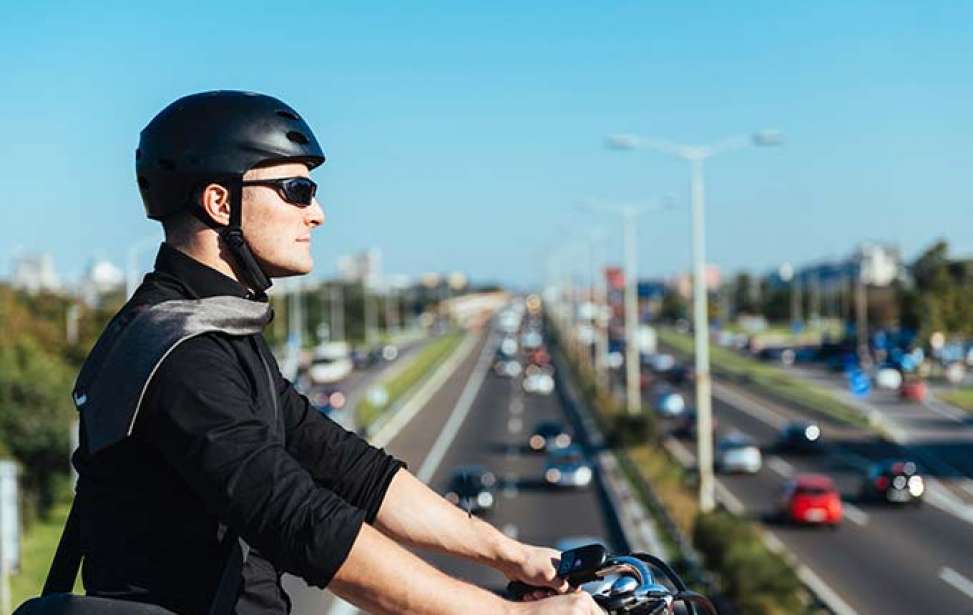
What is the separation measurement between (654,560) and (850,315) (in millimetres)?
105767

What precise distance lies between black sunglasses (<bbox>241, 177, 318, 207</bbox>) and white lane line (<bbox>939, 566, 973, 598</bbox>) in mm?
20562

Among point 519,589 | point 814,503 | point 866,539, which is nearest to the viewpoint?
point 519,589

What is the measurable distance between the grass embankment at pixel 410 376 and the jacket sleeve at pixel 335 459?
39882mm

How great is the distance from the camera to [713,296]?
651 ft

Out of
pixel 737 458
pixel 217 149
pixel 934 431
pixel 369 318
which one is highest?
pixel 217 149

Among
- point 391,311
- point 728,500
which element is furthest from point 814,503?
point 391,311

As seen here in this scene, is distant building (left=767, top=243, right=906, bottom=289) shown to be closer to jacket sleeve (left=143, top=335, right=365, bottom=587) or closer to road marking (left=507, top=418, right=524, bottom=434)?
road marking (left=507, top=418, right=524, bottom=434)

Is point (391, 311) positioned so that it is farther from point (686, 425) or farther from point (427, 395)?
point (686, 425)

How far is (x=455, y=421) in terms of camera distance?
68.7m

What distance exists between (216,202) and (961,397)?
68168 mm

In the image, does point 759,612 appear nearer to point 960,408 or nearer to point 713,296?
point 960,408

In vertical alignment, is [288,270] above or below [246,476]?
above

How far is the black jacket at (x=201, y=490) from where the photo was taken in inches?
109

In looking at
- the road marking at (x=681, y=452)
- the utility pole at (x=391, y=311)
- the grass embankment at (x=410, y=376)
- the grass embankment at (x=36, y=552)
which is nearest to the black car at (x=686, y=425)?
the road marking at (x=681, y=452)
